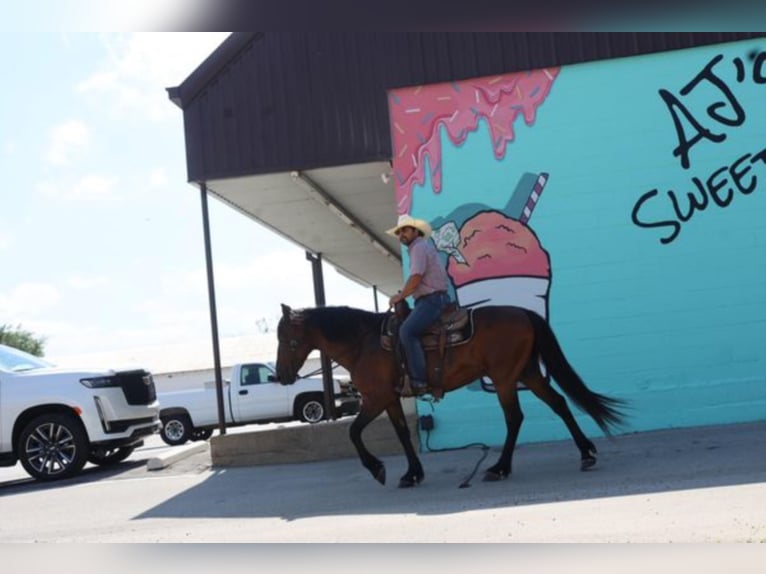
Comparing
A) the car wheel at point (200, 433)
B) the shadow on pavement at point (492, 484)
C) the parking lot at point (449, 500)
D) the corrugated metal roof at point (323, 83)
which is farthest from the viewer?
the car wheel at point (200, 433)

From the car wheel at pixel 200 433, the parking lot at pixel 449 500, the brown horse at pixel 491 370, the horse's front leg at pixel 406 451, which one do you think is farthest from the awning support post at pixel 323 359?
the car wheel at pixel 200 433

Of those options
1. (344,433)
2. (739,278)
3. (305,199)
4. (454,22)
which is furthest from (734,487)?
(305,199)

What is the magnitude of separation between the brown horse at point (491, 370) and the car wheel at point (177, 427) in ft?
51.7

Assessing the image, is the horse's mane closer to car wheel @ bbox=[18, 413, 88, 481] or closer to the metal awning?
the metal awning

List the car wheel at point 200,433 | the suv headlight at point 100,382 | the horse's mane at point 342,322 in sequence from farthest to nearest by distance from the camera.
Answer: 1. the car wheel at point 200,433
2. the suv headlight at point 100,382
3. the horse's mane at point 342,322

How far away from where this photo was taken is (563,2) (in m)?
4.85

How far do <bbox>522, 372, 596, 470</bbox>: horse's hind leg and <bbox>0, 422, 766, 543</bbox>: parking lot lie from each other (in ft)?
0.54

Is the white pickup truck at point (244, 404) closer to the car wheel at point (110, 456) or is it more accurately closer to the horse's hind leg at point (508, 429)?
the car wheel at point (110, 456)

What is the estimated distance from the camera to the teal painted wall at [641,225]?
12.3 m

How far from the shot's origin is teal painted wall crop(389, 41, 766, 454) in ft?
40.3

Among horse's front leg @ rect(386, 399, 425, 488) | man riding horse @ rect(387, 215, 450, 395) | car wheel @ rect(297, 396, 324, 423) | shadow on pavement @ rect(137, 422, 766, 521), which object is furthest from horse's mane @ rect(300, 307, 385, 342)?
car wheel @ rect(297, 396, 324, 423)

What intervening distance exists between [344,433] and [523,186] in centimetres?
428

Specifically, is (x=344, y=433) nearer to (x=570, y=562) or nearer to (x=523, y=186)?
(x=523, y=186)

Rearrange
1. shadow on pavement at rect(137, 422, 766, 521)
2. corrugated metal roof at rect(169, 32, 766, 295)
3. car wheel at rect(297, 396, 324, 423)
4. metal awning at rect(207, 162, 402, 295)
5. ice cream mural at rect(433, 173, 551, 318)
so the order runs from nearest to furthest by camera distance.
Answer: shadow on pavement at rect(137, 422, 766, 521), ice cream mural at rect(433, 173, 551, 318), corrugated metal roof at rect(169, 32, 766, 295), metal awning at rect(207, 162, 402, 295), car wheel at rect(297, 396, 324, 423)
